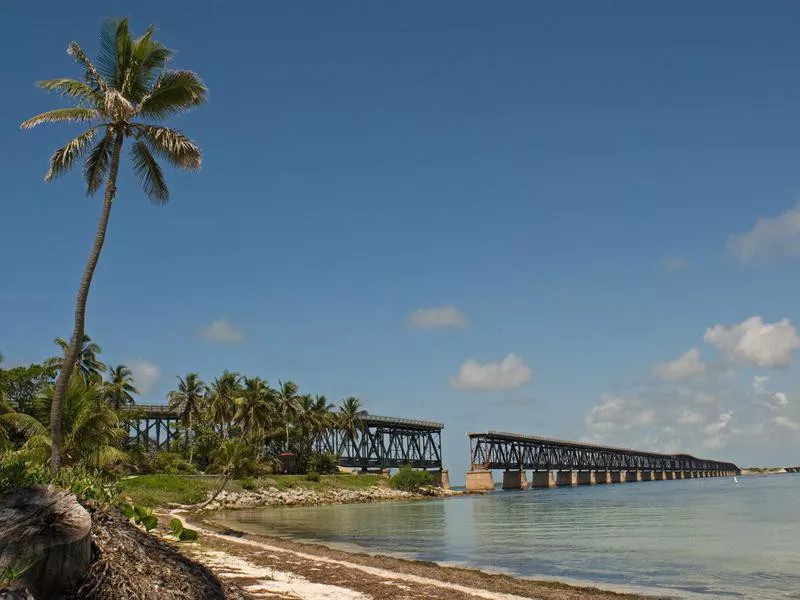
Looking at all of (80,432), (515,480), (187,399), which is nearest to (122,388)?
(187,399)

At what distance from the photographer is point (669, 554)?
90.7ft

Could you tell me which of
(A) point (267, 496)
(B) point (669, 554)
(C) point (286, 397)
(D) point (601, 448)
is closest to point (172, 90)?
(B) point (669, 554)

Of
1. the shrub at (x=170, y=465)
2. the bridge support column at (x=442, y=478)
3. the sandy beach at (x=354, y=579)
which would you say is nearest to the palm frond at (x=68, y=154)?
the sandy beach at (x=354, y=579)

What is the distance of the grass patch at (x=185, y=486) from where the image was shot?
161 ft

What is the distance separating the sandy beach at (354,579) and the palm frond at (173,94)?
1337cm

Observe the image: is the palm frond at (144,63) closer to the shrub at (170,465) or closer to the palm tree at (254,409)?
the shrub at (170,465)

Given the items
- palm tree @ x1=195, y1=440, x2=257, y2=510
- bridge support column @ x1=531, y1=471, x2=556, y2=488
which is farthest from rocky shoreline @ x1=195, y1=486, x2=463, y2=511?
bridge support column @ x1=531, y1=471, x2=556, y2=488

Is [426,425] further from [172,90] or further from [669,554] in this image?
[172,90]

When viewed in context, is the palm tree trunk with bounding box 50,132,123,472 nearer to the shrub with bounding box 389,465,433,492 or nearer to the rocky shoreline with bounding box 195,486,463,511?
the rocky shoreline with bounding box 195,486,463,511

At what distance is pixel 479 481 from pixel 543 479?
39189mm

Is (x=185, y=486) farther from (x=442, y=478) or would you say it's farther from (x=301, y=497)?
(x=442, y=478)

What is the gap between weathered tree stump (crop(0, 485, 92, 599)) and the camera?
19.2 feet

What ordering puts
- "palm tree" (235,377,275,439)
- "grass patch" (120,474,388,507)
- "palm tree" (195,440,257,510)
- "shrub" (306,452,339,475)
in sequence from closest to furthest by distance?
"grass patch" (120,474,388,507), "palm tree" (195,440,257,510), "palm tree" (235,377,275,439), "shrub" (306,452,339,475)

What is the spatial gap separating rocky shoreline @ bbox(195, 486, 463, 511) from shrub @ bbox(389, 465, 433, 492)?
184 cm
